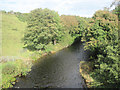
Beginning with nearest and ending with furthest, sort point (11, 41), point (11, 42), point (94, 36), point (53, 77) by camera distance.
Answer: point (94, 36) → point (53, 77) → point (11, 42) → point (11, 41)

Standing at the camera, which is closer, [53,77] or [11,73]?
[11,73]

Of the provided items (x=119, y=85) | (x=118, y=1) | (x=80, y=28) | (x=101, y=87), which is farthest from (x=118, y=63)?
(x=80, y=28)

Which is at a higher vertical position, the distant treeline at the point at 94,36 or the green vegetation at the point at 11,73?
the distant treeline at the point at 94,36

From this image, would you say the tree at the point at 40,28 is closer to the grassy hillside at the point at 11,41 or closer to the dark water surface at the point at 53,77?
the grassy hillside at the point at 11,41

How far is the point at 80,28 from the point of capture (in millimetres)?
58812

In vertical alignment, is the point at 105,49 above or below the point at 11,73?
above

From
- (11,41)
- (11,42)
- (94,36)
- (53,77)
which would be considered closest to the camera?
(94,36)

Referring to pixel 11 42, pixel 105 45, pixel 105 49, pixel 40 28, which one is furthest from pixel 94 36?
pixel 11 42

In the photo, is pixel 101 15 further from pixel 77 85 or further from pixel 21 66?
pixel 21 66

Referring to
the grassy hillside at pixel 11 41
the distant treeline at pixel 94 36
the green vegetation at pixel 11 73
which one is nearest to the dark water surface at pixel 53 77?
the green vegetation at pixel 11 73

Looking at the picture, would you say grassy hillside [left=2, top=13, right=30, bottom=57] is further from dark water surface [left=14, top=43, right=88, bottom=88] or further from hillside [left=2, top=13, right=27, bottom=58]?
dark water surface [left=14, top=43, right=88, bottom=88]

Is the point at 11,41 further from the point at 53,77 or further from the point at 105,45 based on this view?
the point at 105,45

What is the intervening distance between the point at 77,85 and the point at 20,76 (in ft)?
41.3

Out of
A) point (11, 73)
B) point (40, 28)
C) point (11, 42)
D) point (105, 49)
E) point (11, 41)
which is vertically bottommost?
point (11, 73)
